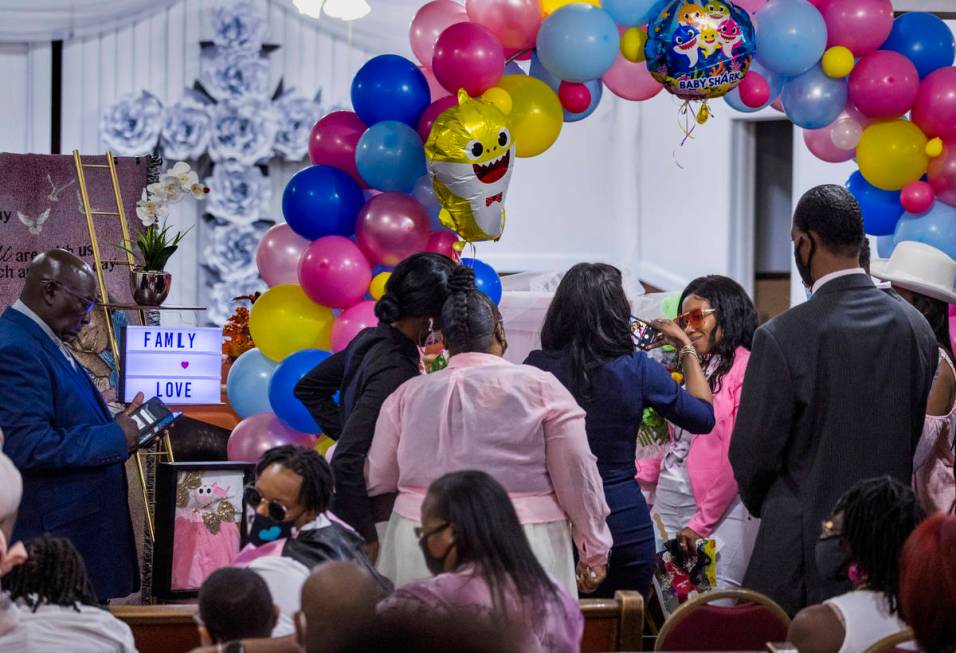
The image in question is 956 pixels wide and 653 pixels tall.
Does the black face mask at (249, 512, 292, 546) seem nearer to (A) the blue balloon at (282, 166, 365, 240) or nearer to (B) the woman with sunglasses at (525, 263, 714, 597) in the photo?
(B) the woman with sunglasses at (525, 263, 714, 597)

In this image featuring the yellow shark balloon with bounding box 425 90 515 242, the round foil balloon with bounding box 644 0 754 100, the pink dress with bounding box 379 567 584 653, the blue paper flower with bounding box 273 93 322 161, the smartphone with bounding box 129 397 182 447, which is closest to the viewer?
the pink dress with bounding box 379 567 584 653

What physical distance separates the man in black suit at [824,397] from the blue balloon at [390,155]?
5.41 feet

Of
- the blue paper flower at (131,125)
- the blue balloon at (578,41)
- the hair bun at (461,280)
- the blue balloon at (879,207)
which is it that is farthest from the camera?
the blue paper flower at (131,125)

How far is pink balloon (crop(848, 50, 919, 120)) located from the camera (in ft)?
14.1

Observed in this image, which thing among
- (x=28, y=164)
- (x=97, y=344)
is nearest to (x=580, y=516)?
(x=97, y=344)

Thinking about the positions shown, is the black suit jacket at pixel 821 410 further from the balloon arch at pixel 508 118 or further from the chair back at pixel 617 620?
the balloon arch at pixel 508 118

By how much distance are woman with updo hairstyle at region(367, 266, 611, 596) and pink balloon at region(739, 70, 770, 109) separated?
1.96 meters

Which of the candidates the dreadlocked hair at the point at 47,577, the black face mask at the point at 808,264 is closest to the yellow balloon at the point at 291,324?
the black face mask at the point at 808,264

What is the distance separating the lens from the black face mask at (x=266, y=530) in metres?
2.11

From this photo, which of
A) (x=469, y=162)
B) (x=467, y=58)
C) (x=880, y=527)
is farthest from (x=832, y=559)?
(x=467, y=58)

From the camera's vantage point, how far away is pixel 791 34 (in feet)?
13.8

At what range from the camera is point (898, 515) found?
2078 mm

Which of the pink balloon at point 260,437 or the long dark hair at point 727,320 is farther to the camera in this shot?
the pink balloon at point 260,437

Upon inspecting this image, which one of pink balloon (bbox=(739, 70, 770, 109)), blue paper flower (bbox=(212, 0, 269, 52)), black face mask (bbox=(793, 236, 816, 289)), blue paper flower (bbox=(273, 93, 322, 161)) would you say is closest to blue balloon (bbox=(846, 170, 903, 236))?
pink balloon (bbox=(739, 70, 770, 109))
